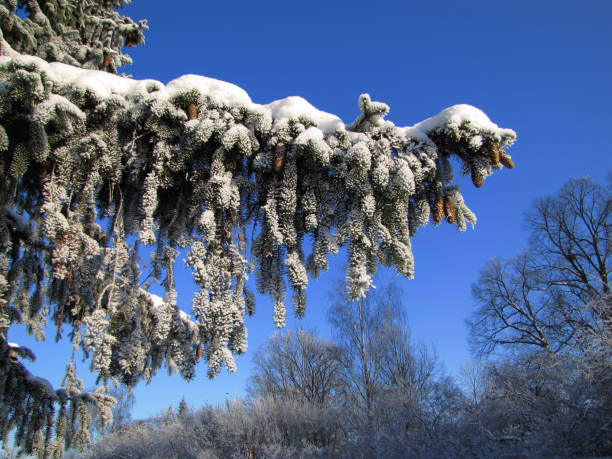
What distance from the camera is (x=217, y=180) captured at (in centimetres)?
217

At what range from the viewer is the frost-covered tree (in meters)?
2.15

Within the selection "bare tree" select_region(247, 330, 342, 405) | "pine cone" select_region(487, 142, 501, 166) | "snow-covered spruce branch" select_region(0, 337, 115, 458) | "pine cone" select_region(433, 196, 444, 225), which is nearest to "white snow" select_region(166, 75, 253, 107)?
"pine cone" select_region(433, 196, 444, 225)

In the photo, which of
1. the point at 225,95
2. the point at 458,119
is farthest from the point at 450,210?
the point at 225,95

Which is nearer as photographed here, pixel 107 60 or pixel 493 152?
pixel 493 152

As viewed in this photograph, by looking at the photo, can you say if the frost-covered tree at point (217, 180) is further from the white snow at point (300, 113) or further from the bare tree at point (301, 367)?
the bare tree at point (301, 367)

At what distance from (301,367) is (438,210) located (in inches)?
716

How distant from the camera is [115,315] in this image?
2824mm

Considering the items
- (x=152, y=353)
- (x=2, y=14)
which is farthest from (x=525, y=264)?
(x=2, y=14)

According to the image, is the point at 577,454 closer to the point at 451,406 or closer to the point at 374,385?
the point at 451,406

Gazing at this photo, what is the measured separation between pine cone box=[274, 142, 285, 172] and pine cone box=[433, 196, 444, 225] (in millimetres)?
916

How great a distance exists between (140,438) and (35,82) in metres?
9.85

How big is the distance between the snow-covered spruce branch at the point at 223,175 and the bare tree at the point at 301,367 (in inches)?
653

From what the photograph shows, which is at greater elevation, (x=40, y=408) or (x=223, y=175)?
(x=223, y=175)

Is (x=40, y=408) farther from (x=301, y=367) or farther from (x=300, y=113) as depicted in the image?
(x=301, y=367)
